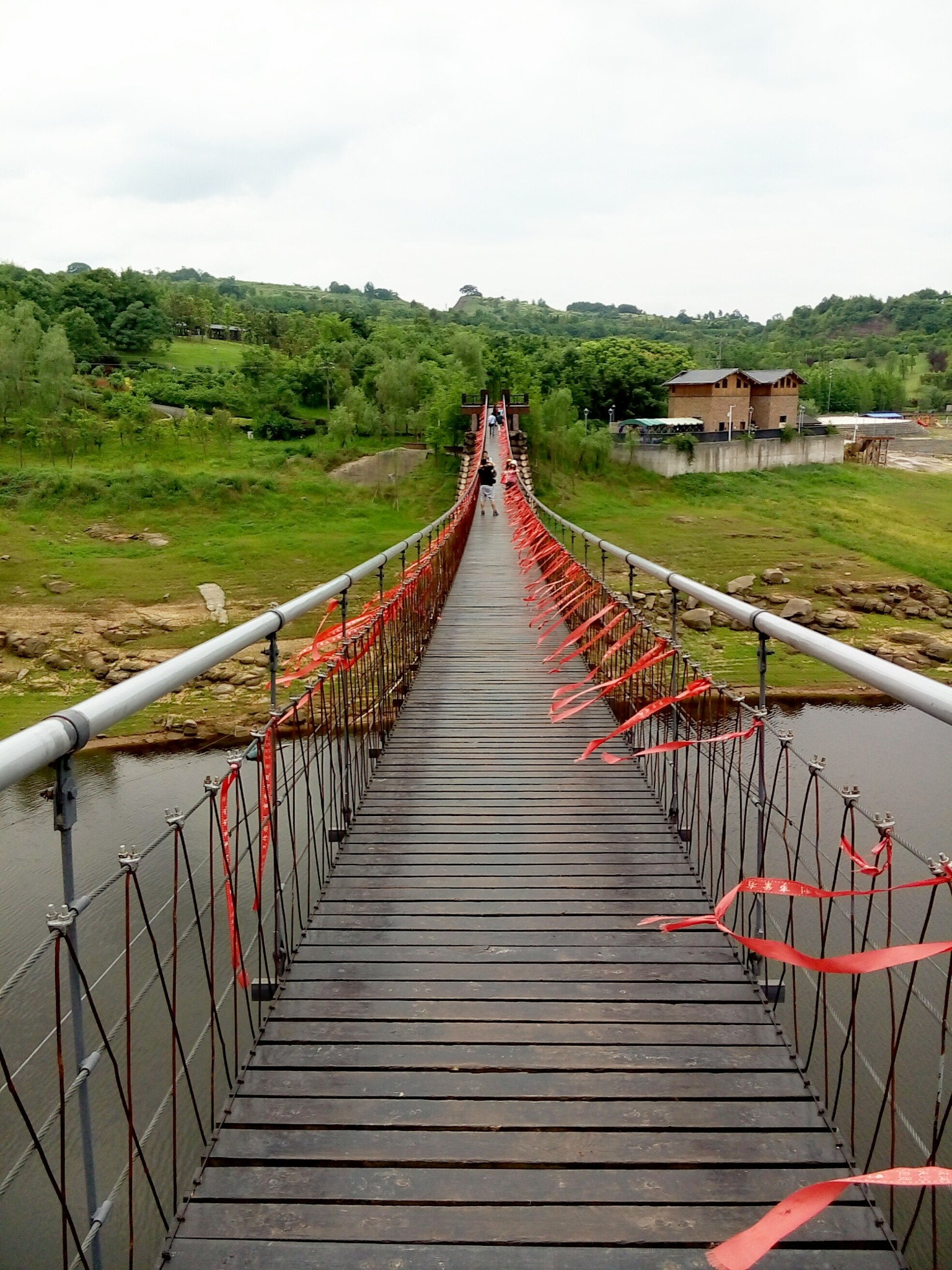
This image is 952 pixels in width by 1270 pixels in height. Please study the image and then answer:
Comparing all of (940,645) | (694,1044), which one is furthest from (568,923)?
(940,645)

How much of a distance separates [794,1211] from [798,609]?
1756 cm

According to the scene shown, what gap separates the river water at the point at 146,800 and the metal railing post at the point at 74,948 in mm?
4206

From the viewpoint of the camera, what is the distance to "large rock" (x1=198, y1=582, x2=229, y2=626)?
17203mm

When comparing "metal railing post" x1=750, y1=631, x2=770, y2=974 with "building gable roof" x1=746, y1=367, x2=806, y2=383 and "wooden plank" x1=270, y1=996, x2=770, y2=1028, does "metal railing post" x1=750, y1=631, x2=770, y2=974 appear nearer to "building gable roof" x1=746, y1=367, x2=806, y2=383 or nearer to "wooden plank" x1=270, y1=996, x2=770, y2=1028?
"wooden plank" x1=270, y1=996, x2=770, y2=1028

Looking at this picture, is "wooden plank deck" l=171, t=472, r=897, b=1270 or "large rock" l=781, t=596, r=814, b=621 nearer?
"wooden plank deck" l=171, t=472, r=897, b=1270

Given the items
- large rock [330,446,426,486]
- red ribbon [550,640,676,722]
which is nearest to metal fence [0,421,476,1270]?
red ribbon [550,640,676,722]

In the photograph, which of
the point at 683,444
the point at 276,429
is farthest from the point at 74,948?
the point at 276,429

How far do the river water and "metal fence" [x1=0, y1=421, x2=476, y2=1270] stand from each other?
203 millimetres

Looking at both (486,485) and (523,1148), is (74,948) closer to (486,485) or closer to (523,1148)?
(523,1148)

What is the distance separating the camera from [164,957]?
23.3ft

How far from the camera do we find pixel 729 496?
30.2 m

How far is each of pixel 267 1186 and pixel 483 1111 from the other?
1.58 ft

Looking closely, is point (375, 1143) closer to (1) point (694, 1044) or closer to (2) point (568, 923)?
(1) point (694, 1044)

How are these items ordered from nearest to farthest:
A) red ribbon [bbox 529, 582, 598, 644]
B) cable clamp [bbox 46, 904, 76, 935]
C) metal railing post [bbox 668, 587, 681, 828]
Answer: cable clamp [bbox 46, 904, 76, 935] → metal railing post [bbox 668, 587, 681, 828] → red ribbon [bbox 529, 582, 598, 644]
